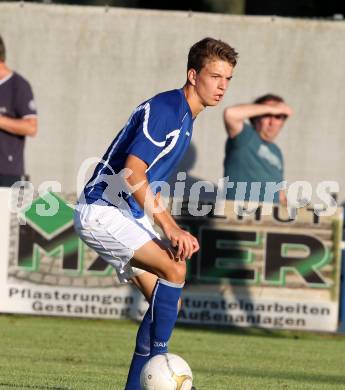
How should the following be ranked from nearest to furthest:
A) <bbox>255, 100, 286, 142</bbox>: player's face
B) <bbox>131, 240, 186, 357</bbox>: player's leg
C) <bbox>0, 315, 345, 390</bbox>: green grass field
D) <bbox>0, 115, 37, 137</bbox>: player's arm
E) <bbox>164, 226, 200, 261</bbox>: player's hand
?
<bbox>164, 226, 200, 261</bbox>: player's hand < <bbox>131, 240, 186, 357</bbox>: player's leg < <bbox>0, 315, 345, 390</bbox>: green grass field < <bbox>0, 115, 37, 137</bbox>: player's arm < <bbox>255, 100, 286, 142</bbox>: player's face

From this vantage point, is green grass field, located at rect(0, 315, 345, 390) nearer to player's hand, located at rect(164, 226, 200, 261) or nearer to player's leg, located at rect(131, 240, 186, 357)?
player's leg, located at rect(131, 240, 186, 357)

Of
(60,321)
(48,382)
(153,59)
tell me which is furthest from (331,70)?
(48,382)

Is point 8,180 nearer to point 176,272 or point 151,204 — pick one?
point 176,272

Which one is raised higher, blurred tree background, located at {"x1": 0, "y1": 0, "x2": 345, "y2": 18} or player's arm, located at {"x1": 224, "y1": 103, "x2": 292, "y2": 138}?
blurred tree background, located at {"x1": 0, "y1": 0, "x2": 345, "y2": 18}

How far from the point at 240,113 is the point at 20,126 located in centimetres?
213

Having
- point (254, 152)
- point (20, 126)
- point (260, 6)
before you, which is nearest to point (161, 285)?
point (20, 126)

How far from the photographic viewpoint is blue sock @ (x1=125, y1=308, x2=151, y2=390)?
7.55 meters

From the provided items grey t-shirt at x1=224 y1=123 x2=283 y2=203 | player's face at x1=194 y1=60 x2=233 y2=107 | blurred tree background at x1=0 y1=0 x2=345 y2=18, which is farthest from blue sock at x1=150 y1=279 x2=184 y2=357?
blurred tree background at x1=0 y1=0 x2=345 y2=18

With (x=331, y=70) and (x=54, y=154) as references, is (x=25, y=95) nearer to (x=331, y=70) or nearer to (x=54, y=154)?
(x=54, y=154)

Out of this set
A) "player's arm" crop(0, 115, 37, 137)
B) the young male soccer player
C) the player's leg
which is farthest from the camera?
"player's arm" crop(0, 115, 37, 137)

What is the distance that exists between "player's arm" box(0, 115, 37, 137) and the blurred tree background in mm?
6210

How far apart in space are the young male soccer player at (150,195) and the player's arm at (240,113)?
4.80 metres

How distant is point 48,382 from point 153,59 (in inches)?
244

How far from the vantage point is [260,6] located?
19.3 m
